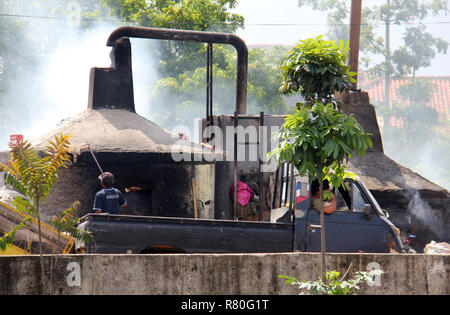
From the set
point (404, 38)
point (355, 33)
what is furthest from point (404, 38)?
point (355, 33)

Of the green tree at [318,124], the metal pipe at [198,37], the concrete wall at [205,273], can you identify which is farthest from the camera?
the metal pipe at [198,37]

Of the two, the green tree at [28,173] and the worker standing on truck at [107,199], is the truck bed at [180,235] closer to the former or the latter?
the worker standing on truck at [107,199]

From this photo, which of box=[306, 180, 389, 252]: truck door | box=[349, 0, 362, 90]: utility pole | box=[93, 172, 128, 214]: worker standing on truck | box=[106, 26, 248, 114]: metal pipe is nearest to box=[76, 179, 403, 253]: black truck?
box=[306, 180, 389, 252]: truck door

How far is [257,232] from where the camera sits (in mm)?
8539

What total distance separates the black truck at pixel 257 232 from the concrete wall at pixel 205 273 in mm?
1160

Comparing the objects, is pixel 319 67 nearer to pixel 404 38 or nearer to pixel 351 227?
pixel 351 227

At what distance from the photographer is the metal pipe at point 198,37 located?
1407cm

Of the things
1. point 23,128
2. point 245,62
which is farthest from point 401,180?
point 23,128

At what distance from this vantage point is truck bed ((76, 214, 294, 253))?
8211 mm

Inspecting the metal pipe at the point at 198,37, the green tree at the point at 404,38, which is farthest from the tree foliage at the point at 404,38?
the metal pipe at the point at 198,37

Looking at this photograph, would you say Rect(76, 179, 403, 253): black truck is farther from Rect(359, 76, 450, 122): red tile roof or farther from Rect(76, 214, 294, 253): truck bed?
Rect(359, 76, 450, 122): red tile roof

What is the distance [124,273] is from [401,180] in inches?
401

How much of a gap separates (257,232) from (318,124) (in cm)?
244

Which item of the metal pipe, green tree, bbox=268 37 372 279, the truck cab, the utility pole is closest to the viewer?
green tree, bbox=268 37 372 279
